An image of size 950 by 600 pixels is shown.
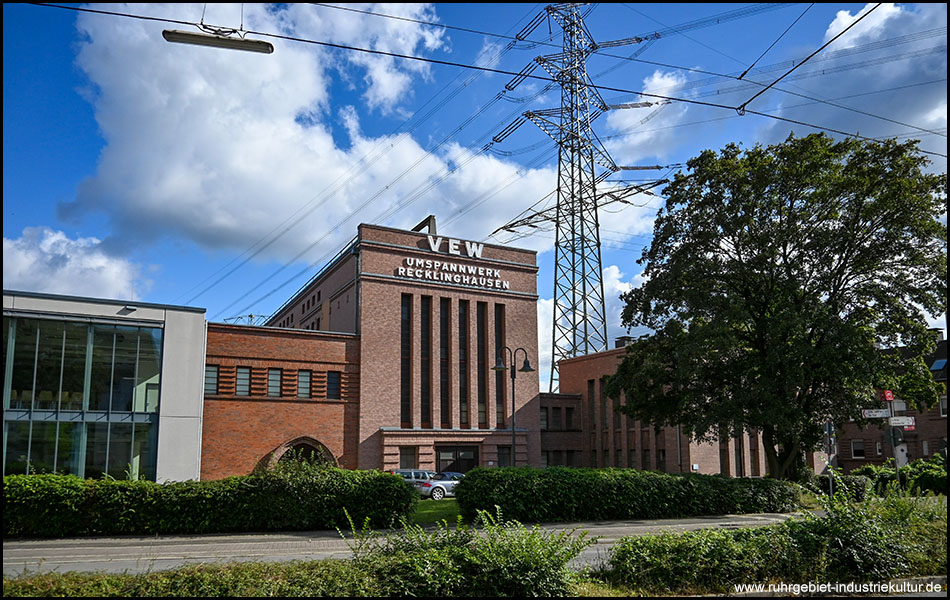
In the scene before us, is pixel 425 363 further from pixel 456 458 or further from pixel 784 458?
pixel 784 458

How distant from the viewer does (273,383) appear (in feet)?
128

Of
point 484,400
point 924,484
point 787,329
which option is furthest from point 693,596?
point 484,400

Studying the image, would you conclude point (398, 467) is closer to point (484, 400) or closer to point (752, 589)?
point (484, 400)

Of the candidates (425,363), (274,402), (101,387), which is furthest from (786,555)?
(425,363)

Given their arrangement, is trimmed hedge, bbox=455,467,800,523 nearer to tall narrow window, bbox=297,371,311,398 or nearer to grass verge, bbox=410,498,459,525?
grass verge, bbox=410,498,459,525

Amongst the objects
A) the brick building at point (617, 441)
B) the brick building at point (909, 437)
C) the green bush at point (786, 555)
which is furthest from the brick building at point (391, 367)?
the green bush at point (786, 555)

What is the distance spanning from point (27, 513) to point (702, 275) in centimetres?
2485

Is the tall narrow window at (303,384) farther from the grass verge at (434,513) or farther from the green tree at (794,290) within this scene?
the green tree at (794,290)

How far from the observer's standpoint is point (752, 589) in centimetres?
1022

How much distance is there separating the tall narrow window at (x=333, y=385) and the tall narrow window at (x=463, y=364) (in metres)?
8.09

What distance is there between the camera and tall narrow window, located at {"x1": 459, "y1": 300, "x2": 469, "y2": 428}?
148 ft

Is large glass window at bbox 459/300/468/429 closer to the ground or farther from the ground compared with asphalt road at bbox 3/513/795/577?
farther from the ground

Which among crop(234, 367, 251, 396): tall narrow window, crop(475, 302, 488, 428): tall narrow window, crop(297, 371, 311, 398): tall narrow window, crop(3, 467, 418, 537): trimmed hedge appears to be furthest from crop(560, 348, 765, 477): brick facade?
crop(3, 467, 418, 537): trimmed hedge

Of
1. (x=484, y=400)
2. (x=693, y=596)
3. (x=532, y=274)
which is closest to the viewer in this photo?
(x=693, y=596)
